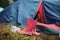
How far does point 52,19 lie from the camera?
7125 mm

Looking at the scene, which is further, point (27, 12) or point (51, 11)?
point (27, 12)

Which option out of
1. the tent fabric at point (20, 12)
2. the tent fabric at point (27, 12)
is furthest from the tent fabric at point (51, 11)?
the tent fabric at point (20, 12)

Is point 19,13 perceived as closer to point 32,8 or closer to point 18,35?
point 32,8

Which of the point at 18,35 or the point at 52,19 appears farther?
the point at 52,19

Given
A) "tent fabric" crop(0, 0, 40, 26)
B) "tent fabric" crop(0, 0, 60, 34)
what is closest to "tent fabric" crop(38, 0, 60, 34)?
"tent fabric" crop(0, 0, 60, 34)

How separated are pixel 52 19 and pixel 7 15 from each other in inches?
50.2

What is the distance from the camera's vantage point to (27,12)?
290 inches

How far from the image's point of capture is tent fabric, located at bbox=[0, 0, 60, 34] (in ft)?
23.4

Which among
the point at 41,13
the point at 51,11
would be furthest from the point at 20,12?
the point at 51,11

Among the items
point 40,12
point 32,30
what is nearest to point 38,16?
point 40,12

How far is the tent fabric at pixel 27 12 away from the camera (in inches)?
281

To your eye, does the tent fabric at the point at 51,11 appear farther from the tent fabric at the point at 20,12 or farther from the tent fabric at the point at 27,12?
the tent fabric at the point at 20,12

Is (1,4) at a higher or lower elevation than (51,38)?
lower

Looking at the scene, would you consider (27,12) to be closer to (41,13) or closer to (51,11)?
(41,13)
